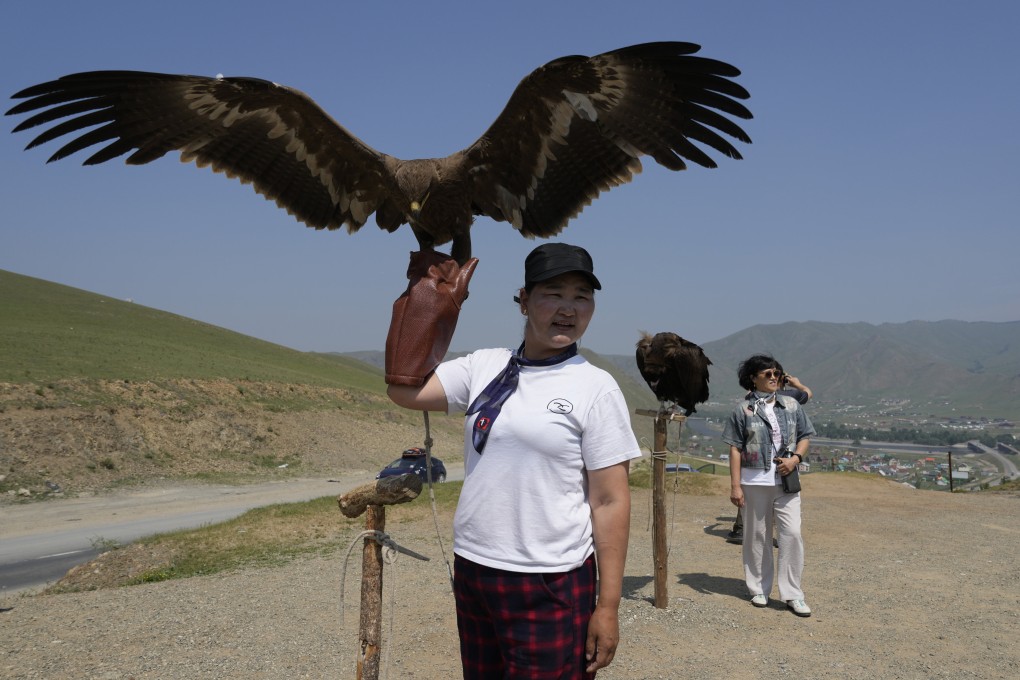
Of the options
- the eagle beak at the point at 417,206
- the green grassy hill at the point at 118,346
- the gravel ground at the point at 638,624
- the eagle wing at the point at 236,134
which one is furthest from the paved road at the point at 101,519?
the green grassy hill at the point at 118,346

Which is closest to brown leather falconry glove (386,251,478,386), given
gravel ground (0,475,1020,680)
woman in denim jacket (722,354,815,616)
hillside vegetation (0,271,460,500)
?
gravel ground (0,475,1020,680)

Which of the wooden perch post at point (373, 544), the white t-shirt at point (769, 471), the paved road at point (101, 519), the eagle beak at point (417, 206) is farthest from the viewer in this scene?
the paved road at point (101, 519)

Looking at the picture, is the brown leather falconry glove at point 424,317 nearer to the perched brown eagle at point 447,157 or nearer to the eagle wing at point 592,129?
the perched brown eagle at point 447,157

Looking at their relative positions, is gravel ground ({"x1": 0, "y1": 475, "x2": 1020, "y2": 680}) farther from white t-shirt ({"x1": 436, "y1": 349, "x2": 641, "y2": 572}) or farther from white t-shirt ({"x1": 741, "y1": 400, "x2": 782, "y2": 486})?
white t-shirt ({"x1": 436, "y1": 349, "x2": 641, "y2": 572})

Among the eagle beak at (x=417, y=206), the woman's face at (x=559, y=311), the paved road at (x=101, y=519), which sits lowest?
the paved road at (x=101, y=519)

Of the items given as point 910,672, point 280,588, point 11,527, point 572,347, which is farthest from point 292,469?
point 572,347

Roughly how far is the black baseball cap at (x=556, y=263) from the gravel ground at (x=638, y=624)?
273 cm

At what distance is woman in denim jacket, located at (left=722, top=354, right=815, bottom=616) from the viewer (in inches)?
246

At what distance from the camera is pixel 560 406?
2254 mm

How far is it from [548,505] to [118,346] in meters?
36.9

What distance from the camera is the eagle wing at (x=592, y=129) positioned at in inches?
141

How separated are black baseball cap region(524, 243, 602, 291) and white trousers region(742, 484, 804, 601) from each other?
15.3 ft

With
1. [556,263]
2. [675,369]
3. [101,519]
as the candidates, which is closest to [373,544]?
[556,263]

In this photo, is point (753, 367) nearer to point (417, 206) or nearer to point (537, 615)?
point (417, 206)
